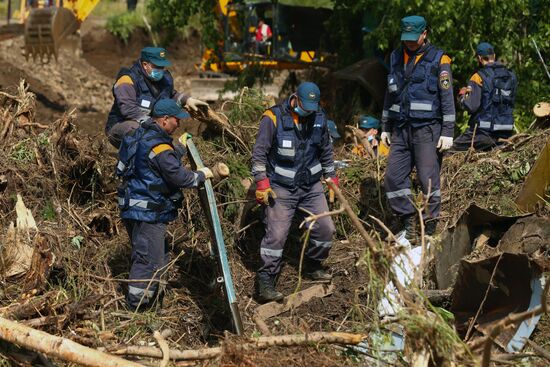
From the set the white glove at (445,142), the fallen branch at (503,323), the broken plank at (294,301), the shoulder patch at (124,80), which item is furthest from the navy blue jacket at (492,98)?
the fallen branch at (503,323)

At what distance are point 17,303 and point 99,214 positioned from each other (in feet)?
6.03

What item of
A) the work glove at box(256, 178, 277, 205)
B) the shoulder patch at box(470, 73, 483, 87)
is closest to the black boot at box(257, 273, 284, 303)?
the work glove at box(256, 178, 277, 205)

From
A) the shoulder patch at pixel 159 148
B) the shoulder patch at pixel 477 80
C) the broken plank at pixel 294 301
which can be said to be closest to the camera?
the shoulder patch at pixel 159 148

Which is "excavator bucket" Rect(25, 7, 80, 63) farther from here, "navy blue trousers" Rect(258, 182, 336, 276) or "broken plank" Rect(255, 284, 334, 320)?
"broken plank" Rect(255, 284, 334, 320)

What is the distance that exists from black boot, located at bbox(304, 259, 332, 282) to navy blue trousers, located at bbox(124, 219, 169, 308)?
1.34 metres

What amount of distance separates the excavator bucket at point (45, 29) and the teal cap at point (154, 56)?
800 centimetres

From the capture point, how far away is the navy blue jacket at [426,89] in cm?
794

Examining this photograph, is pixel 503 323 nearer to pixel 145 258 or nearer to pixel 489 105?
pixel 145 258

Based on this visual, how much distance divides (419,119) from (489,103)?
5.90 ft

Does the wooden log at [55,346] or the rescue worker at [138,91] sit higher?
the rescue worker at [138,91]

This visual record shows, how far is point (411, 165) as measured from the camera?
27.0 feet

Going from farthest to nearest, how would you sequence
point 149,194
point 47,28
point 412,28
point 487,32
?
point 47,28, point 487,32, point 412,28, point 149,194

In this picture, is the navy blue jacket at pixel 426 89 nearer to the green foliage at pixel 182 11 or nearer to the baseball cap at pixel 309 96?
the baseball cap at pixel 309 96

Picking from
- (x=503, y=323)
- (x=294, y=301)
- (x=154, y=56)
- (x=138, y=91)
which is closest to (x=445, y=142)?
(x=294, y=301)
